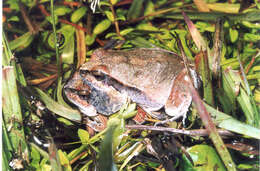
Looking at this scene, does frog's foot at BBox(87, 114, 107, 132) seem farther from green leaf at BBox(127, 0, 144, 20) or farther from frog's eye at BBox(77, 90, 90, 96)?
green leaf at BBox(127, 0, 144, 20)

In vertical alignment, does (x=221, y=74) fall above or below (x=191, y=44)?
below

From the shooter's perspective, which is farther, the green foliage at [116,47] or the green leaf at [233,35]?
the green leaf at [233,35]

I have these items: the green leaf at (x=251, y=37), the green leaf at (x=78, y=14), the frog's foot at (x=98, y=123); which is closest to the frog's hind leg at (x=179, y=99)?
the frog's foot at (x=98, y=123)

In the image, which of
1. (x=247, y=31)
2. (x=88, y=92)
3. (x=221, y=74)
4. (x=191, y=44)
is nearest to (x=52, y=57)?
(x=88, y=92)

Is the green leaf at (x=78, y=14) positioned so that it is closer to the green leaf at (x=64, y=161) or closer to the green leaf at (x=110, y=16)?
the green leaf at (x=110, y=16)

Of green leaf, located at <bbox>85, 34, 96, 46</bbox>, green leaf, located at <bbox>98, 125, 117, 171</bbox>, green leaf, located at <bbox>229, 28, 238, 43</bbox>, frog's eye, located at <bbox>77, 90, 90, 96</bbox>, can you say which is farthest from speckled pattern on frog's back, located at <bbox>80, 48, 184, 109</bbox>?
green leaf, located at <bbox>229, 28, 238, 43</bbox>

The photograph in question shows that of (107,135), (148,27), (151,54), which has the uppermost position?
(148,27)

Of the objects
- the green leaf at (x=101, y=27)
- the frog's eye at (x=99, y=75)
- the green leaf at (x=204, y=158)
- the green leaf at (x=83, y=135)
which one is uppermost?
the green leaf at (x=101, y=27)

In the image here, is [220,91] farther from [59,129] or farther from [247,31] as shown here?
[59,129]
